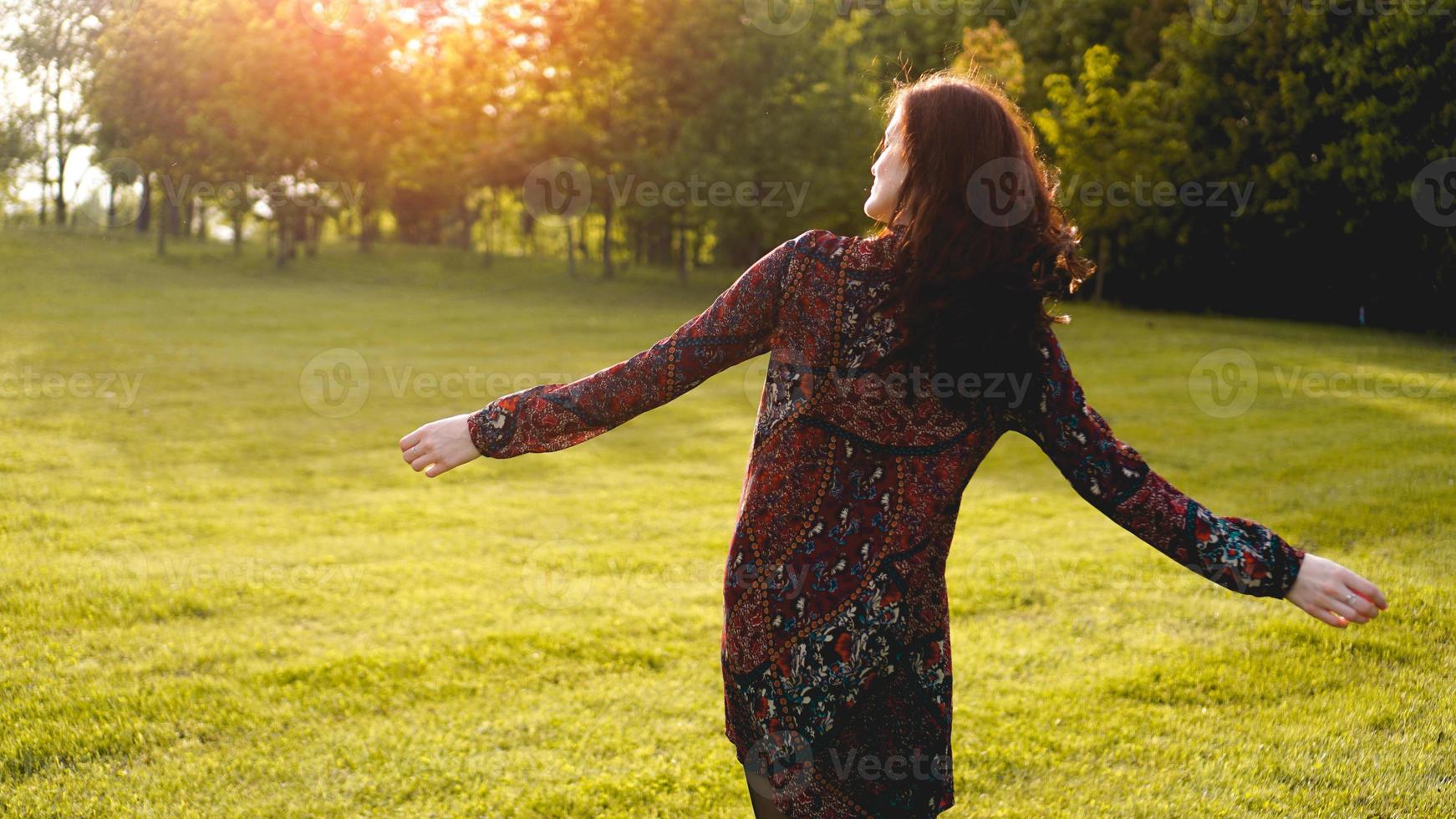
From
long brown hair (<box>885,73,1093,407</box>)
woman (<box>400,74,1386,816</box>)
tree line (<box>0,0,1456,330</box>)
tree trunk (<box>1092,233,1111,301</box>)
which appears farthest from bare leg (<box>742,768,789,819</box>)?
tree trunk (<box>1092,233,1111,301</box>)

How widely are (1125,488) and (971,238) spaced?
1.79 ft

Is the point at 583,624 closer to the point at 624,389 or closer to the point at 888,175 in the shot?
the point at 624,389

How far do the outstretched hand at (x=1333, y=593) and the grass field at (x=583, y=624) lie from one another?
2269 mm

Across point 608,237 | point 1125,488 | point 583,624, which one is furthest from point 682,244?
point 1125,488

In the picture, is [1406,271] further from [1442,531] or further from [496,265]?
[496,265]

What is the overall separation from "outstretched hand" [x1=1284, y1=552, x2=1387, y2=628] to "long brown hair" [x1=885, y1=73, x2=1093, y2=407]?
2.03ft

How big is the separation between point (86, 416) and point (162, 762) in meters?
9.05

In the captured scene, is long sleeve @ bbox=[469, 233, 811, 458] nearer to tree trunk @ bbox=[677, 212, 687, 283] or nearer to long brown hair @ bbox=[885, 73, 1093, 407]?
long brown hair @ bbox=[885, 73, 1093, 407]

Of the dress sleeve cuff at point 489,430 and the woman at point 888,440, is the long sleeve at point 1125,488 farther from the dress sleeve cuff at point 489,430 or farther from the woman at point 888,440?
the dress sleeve cuff at point 489,430

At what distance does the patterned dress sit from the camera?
1.96 m

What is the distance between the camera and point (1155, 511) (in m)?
1.94

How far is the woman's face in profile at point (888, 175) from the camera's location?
1.99m

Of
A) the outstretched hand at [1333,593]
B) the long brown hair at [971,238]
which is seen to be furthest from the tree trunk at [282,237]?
the outstretched hand at [1333,593]

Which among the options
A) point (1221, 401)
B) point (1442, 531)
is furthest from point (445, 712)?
point (1221, 401)
